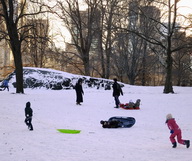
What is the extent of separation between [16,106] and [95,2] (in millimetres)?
23705

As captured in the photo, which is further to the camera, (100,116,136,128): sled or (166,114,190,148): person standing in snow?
(100,116,136,128): sled

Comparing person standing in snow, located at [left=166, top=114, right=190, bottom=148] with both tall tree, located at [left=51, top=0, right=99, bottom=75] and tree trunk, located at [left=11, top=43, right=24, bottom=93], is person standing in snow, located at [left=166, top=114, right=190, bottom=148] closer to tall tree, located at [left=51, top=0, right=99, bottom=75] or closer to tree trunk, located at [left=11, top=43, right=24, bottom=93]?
tree trunk, located at [left=11, top=43, right=24, bottom=93]

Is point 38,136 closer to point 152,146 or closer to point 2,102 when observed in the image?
point 152,146

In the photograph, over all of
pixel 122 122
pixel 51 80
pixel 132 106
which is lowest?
pixel 122 122

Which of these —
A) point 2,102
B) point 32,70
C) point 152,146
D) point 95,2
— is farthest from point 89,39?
point 152,146

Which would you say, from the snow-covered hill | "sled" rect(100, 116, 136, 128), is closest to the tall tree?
the snow-covered hill

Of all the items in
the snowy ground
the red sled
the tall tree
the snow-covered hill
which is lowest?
the snowy ground

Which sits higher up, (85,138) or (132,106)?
(132,106)

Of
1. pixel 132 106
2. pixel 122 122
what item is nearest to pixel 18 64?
pixel 132 106

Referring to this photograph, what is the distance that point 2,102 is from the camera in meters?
17.7

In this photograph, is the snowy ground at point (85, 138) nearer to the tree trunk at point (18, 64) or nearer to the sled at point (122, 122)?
the sled at point (122, 122)

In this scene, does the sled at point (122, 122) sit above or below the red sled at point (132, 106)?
below

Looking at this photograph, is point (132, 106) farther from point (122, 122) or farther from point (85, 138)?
point (85, 138)

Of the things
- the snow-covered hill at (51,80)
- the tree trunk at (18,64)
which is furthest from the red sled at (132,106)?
the snow-covered hill at (51,80)
